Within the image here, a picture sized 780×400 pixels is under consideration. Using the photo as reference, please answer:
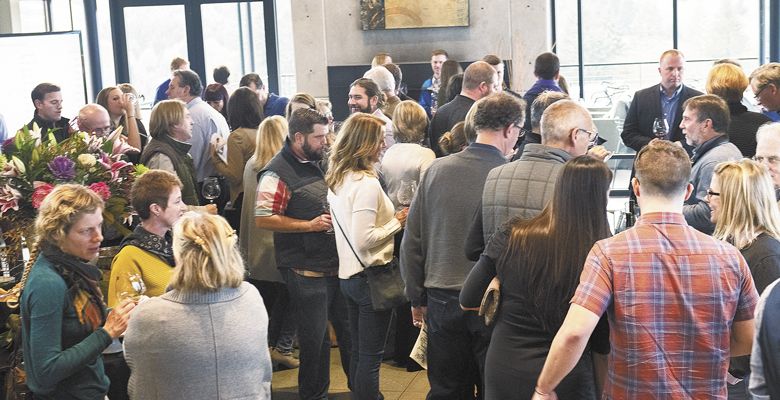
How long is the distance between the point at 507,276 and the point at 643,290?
55 cm

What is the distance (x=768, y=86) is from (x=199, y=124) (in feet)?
12.6

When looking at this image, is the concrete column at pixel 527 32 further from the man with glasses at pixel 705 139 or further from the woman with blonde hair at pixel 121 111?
the man with glasses at pixel 705 139

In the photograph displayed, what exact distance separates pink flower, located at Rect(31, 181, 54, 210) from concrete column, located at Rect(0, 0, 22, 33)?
28.9ft

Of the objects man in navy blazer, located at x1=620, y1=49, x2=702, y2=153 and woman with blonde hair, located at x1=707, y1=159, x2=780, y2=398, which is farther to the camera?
man in navy blazer, located at x1=620, y1=49, x2=702, y2=153

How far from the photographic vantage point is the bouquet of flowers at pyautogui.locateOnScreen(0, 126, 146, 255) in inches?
172

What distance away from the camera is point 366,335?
4750 mm

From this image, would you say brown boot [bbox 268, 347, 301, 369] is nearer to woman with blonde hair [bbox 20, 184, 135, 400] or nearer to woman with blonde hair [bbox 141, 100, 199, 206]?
woman with blonde hair [bbox 141, 100, 199, 206]

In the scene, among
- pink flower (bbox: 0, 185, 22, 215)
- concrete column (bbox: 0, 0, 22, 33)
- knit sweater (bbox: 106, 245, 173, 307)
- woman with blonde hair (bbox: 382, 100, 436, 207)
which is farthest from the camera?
concrete column (bbox: 0, 0, 22, 33)

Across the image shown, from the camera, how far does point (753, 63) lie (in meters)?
12.4

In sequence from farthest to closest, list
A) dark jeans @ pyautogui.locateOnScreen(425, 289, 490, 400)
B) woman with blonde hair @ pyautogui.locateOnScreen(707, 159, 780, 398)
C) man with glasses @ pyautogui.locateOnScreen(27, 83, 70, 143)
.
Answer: man with glasses @ pyautogui.locateOnScreen(27, 83, 70, 143)
dark jeans @ pyautogui.locateOnScreen(425, 289, 490, 400)
woman with blonde hair @ pyautogui.locateOnScreen(707, 159, 780, 398)

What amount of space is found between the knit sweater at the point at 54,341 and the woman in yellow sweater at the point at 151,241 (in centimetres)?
35

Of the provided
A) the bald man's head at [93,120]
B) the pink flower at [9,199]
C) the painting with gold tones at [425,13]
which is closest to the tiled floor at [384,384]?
the bald man's head at [93,120]

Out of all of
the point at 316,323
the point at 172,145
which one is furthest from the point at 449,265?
the point at 172,145

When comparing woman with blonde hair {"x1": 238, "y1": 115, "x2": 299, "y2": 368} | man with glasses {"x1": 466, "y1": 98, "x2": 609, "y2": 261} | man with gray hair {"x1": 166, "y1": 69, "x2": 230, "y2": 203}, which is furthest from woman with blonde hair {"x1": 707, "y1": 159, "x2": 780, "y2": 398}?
man with gray hair {"x1": 166, "y1": 69, "x2": 230, "y2": 203}
